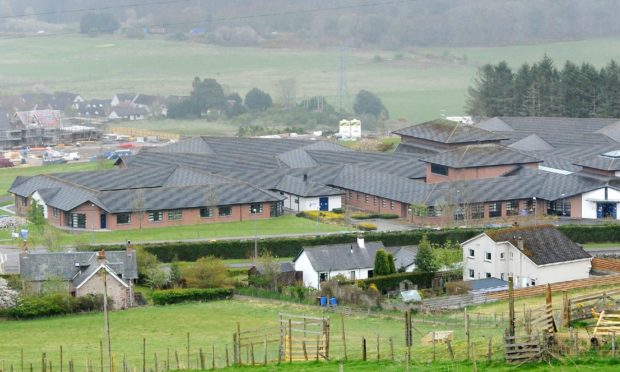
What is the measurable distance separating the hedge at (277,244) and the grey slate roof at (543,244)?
5.88 m

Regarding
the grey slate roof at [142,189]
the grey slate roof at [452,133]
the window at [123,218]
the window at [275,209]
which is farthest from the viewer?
the grey slate roof at [452,133]

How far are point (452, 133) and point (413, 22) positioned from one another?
106 metres

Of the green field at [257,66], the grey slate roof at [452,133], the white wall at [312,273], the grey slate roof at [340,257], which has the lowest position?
the white wall at [312,273]

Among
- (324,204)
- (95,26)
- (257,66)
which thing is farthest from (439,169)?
(95,26)

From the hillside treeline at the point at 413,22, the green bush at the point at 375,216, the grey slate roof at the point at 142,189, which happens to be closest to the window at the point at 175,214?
the grey slate roof at the point at 142,189

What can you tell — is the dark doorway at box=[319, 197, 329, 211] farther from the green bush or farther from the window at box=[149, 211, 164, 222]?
the window at box=[149, 211, 164, 222]

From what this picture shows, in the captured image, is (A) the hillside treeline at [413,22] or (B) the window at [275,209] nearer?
(B) the window at [275,209]

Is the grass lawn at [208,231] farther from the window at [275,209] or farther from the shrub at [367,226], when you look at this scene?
the window at [275,209]

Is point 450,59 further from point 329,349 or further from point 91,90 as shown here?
point 329,349

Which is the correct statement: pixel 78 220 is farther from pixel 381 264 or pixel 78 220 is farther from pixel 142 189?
pixel 381 264

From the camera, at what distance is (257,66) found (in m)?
179

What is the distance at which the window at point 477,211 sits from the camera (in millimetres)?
64938

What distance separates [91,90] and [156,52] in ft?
89.0

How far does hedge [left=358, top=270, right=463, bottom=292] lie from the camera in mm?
48719
